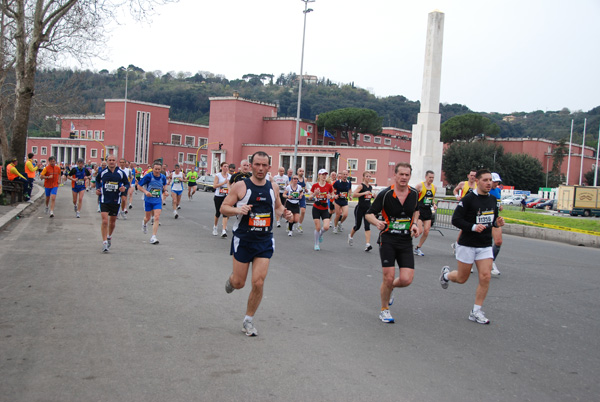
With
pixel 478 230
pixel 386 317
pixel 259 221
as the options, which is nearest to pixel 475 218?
pixel 478 230

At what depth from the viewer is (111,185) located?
35.7 feet

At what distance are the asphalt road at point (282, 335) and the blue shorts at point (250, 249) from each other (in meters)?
0.76

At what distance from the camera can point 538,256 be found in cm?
1308

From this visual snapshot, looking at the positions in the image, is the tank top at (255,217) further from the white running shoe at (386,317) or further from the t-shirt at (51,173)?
the t-shirt at (51,173)

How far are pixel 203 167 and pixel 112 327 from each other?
76.2m

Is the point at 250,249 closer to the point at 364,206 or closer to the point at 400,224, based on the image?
the point at 400,224

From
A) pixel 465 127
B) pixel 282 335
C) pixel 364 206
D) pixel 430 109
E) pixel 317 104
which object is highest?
pixel 317 104

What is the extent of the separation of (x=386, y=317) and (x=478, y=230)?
59.7 inches

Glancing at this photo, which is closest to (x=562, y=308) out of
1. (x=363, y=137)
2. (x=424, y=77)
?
(x=424, y=77)

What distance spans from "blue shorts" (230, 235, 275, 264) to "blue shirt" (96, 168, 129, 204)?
5.91 m

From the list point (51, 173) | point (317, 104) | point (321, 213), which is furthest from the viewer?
point (317, 104)

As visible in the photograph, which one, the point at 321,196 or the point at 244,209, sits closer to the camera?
the point at 244,209

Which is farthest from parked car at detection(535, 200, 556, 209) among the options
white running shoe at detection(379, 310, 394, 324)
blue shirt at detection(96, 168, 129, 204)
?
white running shoe at detection(379, 310, 394, 324)

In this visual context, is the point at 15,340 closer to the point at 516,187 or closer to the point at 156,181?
the point at 156,181
